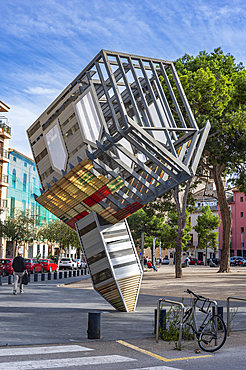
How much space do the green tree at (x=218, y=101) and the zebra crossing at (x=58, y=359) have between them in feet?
74.2

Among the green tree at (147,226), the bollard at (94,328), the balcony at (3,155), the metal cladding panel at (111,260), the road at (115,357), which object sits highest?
the balcony at (3,155)

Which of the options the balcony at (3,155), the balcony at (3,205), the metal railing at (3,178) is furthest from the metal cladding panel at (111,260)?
the balcony at (3,155)

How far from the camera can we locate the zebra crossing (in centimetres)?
685

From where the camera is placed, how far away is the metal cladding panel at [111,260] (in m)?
12.8

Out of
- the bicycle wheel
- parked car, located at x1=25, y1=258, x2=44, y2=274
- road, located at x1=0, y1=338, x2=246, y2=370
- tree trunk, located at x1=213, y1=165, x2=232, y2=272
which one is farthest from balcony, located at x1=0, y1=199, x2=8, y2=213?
the bicycle wheel

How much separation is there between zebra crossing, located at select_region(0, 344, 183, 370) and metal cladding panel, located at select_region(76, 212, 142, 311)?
4414 mm

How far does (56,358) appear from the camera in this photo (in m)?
7.45

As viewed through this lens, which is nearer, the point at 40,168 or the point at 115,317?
the point at 115,317

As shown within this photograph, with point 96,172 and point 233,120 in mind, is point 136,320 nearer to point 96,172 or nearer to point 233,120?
point 96,172

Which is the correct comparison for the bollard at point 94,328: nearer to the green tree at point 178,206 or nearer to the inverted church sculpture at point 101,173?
the inverted church sculpture at point 101,173

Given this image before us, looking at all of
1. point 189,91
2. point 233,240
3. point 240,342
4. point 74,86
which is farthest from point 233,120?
point 233,240

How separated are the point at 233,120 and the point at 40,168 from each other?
18424 millimetres

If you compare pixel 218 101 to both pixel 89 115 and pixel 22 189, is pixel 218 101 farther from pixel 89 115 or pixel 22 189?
pixel 22 189

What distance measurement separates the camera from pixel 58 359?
7.38 meters
